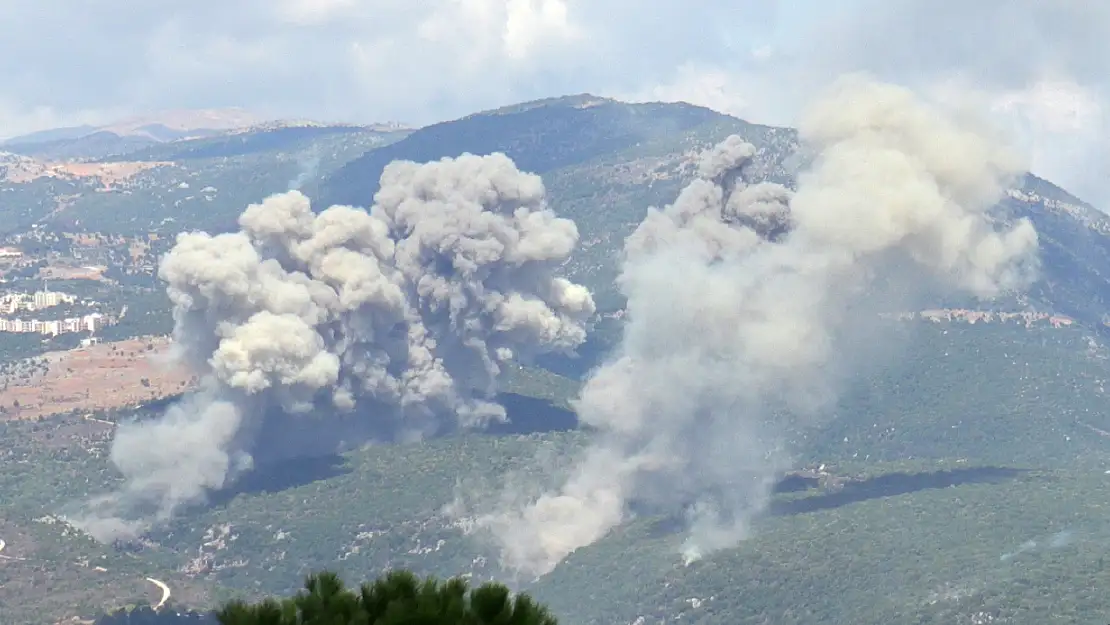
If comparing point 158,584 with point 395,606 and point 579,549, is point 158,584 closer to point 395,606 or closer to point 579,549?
point 579,549

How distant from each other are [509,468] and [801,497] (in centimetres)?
2889

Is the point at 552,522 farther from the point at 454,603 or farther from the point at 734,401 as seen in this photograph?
the point at 454,603

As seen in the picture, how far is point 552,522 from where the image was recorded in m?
158

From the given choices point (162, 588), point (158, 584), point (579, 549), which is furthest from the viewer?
point (579, 549)

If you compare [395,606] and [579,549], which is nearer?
[395,606]

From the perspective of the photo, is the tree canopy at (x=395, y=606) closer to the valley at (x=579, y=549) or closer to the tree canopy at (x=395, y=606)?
the tree canopy at (x=395, y=606)

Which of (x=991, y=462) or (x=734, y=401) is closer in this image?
(x=734, y=401)

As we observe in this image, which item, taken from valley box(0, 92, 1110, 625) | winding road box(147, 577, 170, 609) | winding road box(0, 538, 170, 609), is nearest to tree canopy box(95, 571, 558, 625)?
valley box(0, 92, 1110, 625)

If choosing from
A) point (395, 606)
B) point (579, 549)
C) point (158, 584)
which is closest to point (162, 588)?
point (158, 584)

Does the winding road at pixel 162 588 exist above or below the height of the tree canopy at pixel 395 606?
below

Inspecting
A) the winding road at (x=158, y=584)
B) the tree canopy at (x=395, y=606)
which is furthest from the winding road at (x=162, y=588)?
the tree canopy at (x=395, y=606)

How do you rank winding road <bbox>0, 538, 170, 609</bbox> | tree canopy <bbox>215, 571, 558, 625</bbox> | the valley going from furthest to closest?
winding road <bbox>0, 538, 170, 609</bbox> → the valley → tree canopy <bbox>215, 571, 558, 625</bbox>

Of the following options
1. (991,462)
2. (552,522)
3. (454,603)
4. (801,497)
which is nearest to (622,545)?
(552,522)

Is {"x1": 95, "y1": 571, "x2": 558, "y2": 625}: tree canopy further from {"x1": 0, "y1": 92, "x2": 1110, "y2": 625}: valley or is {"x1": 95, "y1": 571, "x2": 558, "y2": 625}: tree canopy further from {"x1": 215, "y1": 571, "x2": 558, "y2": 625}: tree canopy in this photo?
{"x1": 0, "y1": 92, "x2": 1110, "y2": 625}: valley
